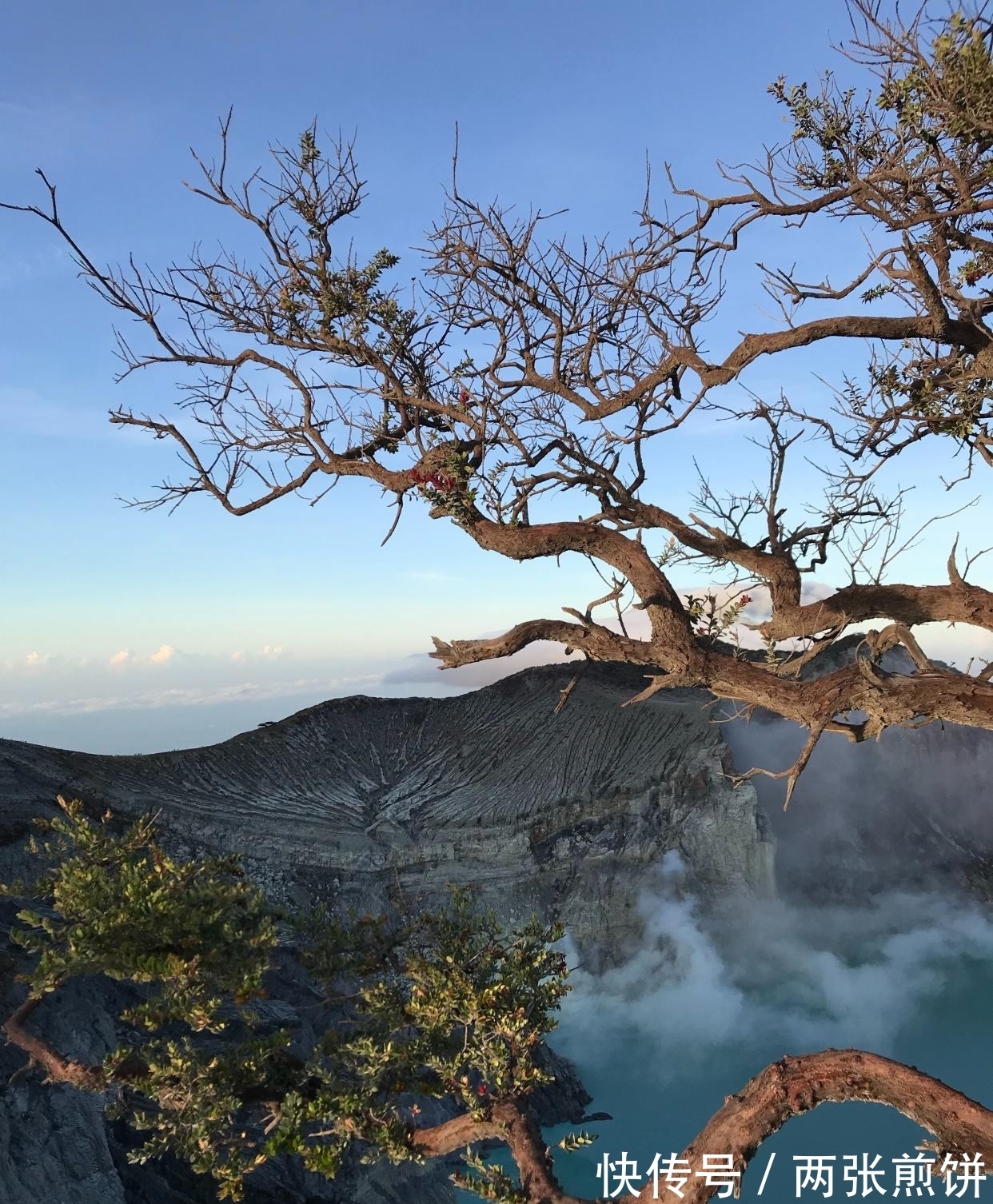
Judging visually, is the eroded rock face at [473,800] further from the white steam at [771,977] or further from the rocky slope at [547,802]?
the white steam at [771,977]

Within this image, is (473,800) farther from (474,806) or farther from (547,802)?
(547,802)

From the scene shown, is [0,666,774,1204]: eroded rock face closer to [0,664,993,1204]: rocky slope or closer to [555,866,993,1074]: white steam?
[0,664,993,1204]: rocky slope

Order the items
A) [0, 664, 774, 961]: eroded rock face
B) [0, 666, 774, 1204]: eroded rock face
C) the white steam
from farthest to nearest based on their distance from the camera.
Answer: [0, 664, 774, 961]: eroded rock face, [0, 666, 774, 1204]: eroded rock face, the white steam

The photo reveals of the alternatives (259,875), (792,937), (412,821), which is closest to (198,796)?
(259,875)

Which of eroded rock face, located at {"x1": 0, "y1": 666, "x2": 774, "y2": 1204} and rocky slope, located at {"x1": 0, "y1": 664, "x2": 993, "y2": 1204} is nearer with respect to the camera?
eroded rock face, located at {"x1": 0, "y1": 666, "x2": 774, "y2": 1204}

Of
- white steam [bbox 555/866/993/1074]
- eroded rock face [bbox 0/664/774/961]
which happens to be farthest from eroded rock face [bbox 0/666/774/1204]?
white steam [bbox 555/866/993/1074]

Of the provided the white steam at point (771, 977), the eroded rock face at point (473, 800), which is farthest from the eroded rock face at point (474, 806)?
the white steam at point (771, 977)

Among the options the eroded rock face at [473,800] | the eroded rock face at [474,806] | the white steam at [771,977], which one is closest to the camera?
the white steam at [771,977]

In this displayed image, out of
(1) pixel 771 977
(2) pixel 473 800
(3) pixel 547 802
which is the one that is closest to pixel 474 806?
(2) pixel 473 800

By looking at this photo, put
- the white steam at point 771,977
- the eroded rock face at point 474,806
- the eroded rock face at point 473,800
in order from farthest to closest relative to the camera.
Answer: the eroded rock face at point 474,806 < the eroded rock face at point 473,800 < the white steam at point 771,977

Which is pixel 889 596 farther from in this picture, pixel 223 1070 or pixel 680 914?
pixel 680 914

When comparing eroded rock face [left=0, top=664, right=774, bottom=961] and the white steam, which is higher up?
eroded rock face [left=0, top=664, right=774, bottom=961]

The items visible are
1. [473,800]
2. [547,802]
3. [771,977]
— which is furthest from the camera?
[473,800]

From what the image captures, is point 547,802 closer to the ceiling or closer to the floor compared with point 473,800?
closer to the floor
